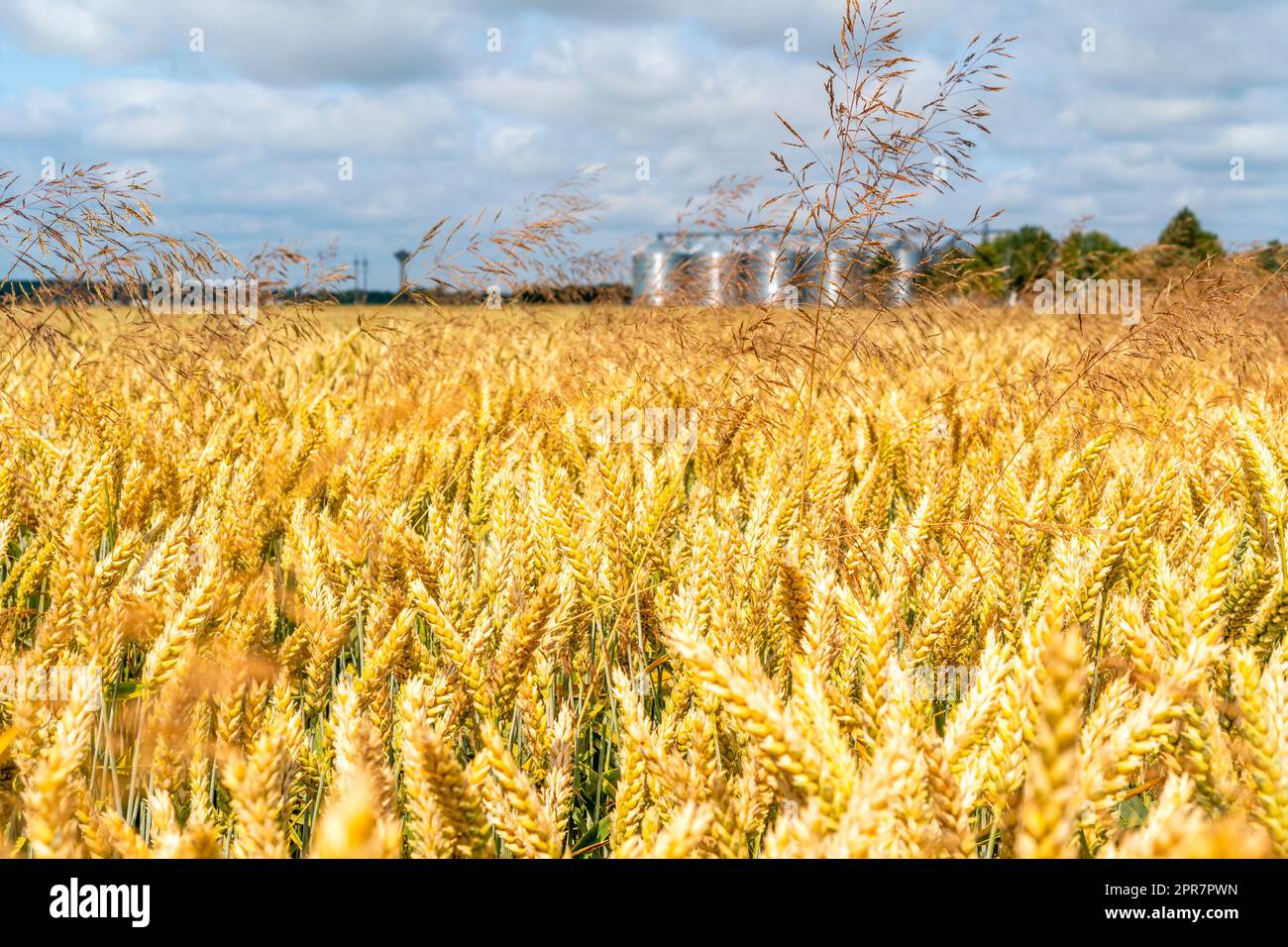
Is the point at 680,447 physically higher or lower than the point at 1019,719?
higher

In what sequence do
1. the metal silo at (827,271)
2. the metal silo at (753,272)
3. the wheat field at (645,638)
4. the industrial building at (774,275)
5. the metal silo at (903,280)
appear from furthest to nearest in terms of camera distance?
the metal silo at (753,272)
the metal silo at (903,280)
the industrial building at (774,275)
the metal silo at (827,271)
the wheat field at (645,638)

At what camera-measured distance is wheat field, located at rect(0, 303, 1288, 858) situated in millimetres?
769

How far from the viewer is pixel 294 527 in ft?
5.62

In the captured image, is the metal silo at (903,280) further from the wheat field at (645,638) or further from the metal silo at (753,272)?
the metal silo at (753,272)

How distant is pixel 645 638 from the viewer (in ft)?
5.62

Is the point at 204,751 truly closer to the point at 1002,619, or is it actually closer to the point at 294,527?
the point at 294,527

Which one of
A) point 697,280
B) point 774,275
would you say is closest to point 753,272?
point 697,280

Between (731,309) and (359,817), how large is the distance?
3.86 meters

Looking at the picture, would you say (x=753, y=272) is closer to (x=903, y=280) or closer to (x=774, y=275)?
(x=774, y=275)

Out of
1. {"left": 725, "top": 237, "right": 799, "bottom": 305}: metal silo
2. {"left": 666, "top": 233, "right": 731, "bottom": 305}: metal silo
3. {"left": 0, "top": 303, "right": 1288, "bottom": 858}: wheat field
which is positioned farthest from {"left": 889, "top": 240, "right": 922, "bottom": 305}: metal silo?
{"left": 666, "top": 233, "right": 731, "bottom": 305}: metal silo

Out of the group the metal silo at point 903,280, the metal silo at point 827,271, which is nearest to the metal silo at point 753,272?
the metal silo at point 903,280

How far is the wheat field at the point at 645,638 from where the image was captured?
77 cm

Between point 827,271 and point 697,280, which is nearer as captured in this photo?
point 827,271
